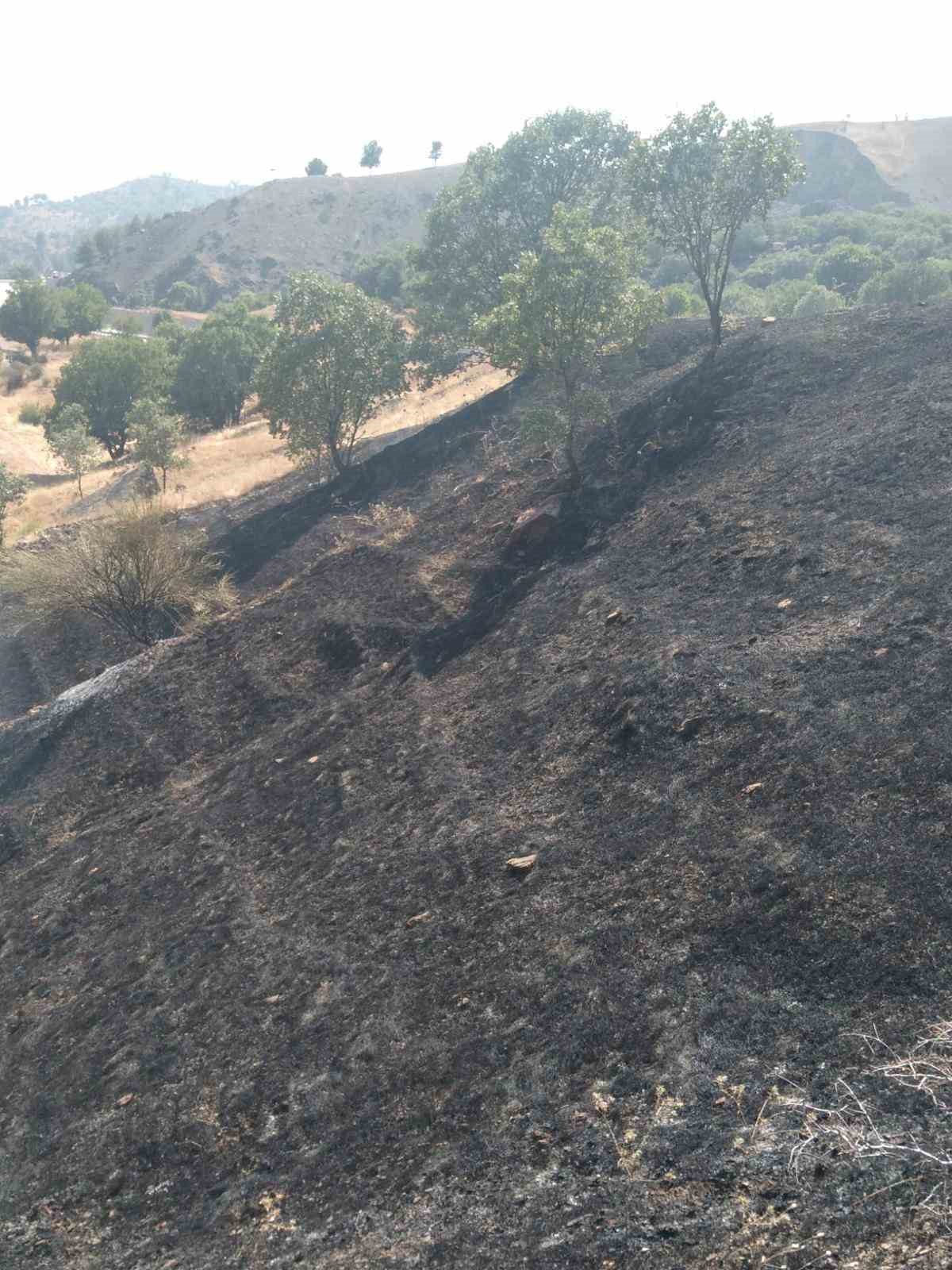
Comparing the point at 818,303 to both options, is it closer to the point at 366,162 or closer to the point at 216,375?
the point at 216,375

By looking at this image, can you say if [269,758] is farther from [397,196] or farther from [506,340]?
[397,196]

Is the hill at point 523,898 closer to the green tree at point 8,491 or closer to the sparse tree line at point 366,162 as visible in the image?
the green tree at point 8,491

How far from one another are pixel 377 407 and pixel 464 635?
15.3 meters

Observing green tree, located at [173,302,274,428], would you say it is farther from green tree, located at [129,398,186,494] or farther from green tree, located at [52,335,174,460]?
green tree, located at [129,398,186,494]

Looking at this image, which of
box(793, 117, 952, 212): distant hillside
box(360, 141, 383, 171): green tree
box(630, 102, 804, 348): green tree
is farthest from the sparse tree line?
box(630, 102, 804, 348): green tree

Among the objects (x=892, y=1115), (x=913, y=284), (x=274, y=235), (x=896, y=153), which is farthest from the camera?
(x=274, y=235)

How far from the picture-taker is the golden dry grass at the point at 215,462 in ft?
105

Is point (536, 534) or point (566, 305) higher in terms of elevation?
point (566, 305)

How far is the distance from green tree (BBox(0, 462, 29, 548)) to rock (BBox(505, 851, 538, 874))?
2331 centimetres

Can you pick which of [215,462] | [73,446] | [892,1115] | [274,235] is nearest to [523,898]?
[892,1115]

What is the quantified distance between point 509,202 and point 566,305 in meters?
18.4

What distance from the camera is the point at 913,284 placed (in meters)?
37.4

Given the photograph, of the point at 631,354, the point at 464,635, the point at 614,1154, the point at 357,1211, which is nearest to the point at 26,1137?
the point at 357,1211

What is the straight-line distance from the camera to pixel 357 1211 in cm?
616
